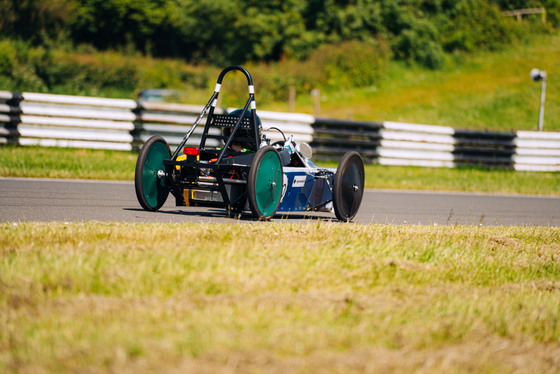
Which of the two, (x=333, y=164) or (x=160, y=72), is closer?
(x=333, y=164)

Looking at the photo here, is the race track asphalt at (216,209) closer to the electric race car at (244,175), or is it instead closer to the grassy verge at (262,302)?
the electric race car at (244,175)

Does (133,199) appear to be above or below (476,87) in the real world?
below

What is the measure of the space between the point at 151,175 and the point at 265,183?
1.22 metres

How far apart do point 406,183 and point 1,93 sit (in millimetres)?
7869

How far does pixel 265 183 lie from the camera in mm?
7008

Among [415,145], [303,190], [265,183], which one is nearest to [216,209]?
[303,190]

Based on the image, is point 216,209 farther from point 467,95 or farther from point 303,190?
point 467,95

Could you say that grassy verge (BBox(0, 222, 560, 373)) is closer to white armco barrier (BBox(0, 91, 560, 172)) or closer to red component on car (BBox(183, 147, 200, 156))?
red component on car (BBox(183, 147, 200, 156))

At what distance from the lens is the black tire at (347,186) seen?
7848mm

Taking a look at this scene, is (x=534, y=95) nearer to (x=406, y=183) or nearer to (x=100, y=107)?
(x=406, y=183)

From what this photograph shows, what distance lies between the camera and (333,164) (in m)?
15.4

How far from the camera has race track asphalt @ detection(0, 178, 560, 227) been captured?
723 cm

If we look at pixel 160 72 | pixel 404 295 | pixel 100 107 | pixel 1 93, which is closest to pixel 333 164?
pixel 100 107

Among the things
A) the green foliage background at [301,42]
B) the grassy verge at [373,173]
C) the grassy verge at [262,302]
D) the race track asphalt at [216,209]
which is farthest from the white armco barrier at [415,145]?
the green foliage background at [301,42]
